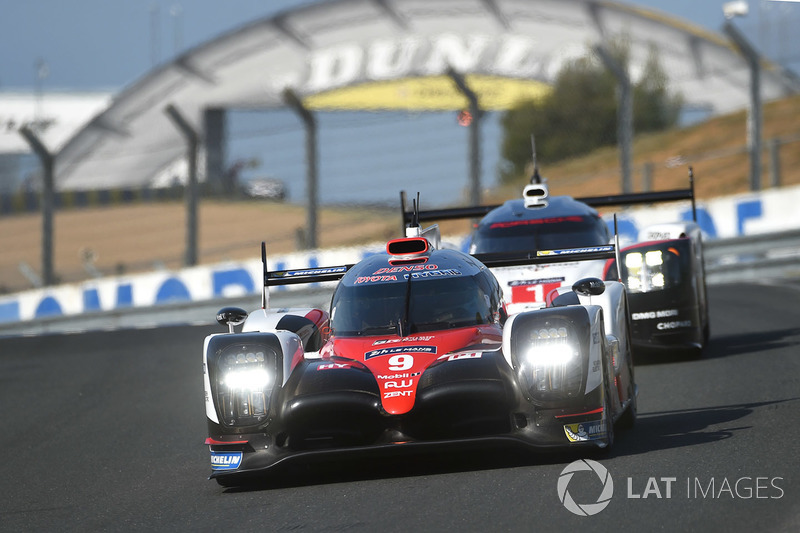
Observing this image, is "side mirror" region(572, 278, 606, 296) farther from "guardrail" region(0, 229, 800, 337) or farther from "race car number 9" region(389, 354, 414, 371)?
"guardrail" region(0, 229, 800, 337)

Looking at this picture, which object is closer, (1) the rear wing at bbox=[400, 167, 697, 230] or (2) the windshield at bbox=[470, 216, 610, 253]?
(1) the rear wing at bbox=[400, 167, 697, 230]

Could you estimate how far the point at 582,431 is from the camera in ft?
21.4

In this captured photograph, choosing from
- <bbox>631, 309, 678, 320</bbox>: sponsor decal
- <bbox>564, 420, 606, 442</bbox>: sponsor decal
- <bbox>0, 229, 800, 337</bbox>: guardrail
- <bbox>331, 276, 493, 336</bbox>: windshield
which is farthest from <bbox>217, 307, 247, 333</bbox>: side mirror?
<bbox>0, 229, 800, 337</bbox>: guardrail

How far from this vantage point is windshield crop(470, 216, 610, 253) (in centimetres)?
1128

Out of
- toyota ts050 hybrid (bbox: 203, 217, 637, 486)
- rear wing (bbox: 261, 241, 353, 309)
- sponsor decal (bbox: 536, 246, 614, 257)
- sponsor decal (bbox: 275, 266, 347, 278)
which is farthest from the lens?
sponsor decal (bbox: 536, 246, 614, 257)

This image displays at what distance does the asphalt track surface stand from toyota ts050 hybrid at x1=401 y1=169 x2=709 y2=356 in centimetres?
33

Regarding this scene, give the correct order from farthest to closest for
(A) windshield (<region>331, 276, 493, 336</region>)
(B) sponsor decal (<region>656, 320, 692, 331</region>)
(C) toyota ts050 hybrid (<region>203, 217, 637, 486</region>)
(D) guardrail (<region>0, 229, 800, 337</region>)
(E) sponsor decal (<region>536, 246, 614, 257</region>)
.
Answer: (D) guardrail (<region>0, 229, 800, 337</region>) → (B) sponsor decal (<region>656, 320, 692, 331</region>) → (E) sponsor decal (<region>536, 246, 614, 257</region>) → (A) windshield (<region>331, 276, 493, 336</region>) → (C) toyota ts050 hybrid (<region>203, 217, 637, 486</region>)

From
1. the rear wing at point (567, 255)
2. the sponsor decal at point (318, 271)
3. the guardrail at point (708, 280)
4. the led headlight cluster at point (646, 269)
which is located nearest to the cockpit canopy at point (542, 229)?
the led headlight cluster at point (646, 269)

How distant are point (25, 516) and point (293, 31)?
59.8 metres

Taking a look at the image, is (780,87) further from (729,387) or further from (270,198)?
(729,387)

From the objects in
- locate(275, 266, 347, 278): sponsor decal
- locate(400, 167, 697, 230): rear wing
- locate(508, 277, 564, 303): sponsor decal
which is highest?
locate(400, 167, 697, 230): rear wing

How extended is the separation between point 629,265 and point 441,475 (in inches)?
186

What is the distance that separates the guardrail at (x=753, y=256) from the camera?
17.2 meters

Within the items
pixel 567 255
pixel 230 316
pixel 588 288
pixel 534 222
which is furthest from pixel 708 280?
pixel 230 316
